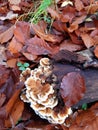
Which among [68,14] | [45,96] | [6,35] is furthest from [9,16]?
[45,96]

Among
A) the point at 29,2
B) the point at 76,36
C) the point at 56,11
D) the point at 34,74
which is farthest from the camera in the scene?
the point at 29,2

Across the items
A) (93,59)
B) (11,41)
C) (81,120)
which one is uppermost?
(11,41)

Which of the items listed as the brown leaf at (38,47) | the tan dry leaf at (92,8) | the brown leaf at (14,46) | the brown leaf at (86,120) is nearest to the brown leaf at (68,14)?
the tan dry leaf at (92,8)

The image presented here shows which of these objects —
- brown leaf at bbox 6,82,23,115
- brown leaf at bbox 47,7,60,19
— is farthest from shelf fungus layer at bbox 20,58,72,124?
brown leaf at bbox 47,7,60,19

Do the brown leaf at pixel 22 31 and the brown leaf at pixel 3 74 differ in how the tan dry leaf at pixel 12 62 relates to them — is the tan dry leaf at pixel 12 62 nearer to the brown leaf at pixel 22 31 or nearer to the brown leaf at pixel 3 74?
the brown leaf at pixel 3 74

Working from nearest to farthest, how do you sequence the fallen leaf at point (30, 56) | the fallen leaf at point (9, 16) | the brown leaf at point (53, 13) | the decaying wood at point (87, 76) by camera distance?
1. the decaying wood at point (87, 76)
2. the fallen leaf at point (30, 56)
3. the brown leaf at point (53, 13)
4. the fallen leaf at point (9, 16)

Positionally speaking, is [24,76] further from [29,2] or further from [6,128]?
[29,2]

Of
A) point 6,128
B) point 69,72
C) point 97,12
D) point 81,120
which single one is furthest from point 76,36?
point 6,128

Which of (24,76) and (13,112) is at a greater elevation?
(24,76)

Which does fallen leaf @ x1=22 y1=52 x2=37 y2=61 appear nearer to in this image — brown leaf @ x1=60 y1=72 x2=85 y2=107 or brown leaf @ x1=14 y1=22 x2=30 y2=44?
brown leaf @ x1=14 y1=22 x2=30 y2=44
